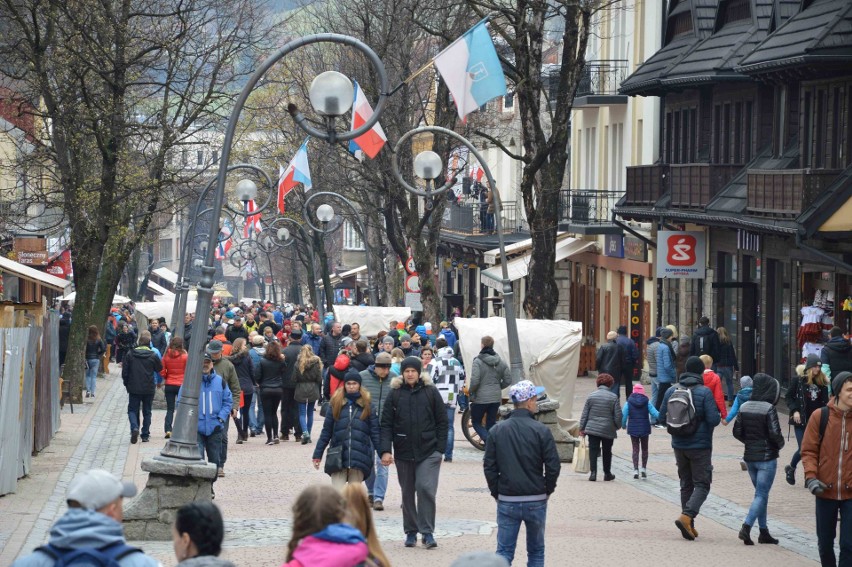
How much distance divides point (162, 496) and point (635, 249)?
26.6 metres

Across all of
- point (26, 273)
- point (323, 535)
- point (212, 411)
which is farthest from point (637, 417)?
point (323, 535)

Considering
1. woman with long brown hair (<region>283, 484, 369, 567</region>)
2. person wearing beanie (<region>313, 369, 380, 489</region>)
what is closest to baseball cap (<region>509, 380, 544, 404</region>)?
person wearing beanie (<region>313, 369, 380, 489</region>)

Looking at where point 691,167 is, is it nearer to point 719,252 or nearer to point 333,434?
point 719,252

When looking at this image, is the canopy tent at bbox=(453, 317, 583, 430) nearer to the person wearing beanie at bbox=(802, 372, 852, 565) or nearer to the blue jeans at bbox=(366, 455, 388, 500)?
the blue jeans at bbox=(366, 455, 388, 500)

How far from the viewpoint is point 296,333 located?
24609mm

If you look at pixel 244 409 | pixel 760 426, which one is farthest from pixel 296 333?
pixel 760 426

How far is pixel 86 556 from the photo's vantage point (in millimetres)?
5844

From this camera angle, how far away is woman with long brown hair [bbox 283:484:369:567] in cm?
607

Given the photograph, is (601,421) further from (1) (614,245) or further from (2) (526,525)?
(1) (614,245)

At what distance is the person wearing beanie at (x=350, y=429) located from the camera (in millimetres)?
14000

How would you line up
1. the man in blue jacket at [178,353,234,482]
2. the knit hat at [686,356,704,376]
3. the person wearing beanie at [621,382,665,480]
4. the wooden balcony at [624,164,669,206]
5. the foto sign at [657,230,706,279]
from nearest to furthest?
1. the knit hat at [686,356,704,376]
2. the man in blue jacket at [178,353,234,482]
3. the person wearing beanie at [621,382,665,480]
4. the foto sign at [657,230,706,279]
5. the wooden balcony at [624,164,669,206]

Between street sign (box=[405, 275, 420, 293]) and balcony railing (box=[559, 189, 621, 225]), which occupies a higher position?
balcony railing (box=[559, 189, 621, 225])

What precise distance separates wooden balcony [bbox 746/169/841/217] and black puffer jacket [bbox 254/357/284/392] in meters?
8.88

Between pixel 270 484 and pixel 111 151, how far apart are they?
13302 mm
